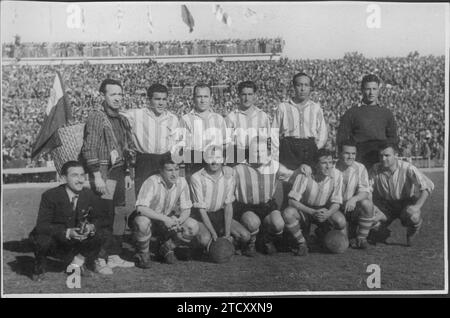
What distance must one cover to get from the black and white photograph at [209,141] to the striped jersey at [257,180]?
0.01 m

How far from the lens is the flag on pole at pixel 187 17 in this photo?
4.34 m

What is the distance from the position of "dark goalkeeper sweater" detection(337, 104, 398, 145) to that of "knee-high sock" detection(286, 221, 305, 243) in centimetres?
70

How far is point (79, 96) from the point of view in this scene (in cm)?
431

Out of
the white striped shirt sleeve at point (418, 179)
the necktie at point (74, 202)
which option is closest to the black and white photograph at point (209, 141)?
the necktie at point (74, 202)

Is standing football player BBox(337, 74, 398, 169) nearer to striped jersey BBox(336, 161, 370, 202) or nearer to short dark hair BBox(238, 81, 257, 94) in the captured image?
striped jersey BBox(336, 161, 370, 202)

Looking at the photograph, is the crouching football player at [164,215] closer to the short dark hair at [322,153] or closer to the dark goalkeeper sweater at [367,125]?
the short dark hair at [322,153]

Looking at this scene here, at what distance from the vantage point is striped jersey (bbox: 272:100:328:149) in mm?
4395

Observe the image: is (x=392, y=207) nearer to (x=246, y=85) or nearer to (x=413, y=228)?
(x=413, y=228)

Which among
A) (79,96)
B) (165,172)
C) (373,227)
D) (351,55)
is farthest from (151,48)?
(373,227)

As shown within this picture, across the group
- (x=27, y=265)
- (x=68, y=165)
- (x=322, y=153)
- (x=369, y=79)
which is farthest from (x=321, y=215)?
(x=27, y=265)

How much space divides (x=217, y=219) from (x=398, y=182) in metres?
1.42

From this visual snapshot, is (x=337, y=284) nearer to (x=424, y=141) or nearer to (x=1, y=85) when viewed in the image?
(x=424, y=141)

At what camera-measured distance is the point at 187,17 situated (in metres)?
4.35

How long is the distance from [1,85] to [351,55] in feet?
8.52
